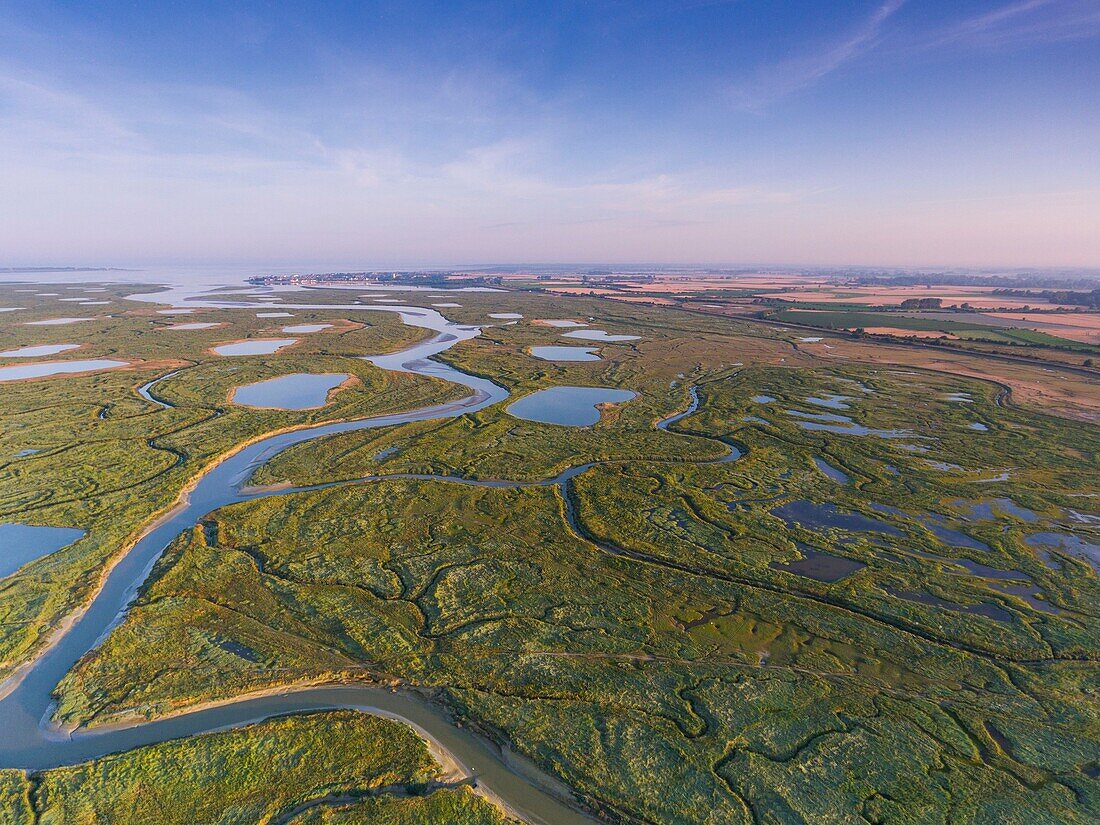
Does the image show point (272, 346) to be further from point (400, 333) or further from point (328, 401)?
point (328, 401)

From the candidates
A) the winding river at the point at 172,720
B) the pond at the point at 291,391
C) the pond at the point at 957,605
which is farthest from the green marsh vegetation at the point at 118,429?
the pond at the point at 957,605

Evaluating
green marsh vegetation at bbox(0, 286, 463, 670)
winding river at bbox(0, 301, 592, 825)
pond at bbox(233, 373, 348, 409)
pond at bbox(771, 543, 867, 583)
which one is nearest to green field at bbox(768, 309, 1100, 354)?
pond at bbox(771, 543, 867, 583)

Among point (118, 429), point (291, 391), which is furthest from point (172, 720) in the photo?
point (291, 391)

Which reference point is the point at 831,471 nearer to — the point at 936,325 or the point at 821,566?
the point at 821,566

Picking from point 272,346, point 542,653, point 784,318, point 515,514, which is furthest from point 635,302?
point 542,653

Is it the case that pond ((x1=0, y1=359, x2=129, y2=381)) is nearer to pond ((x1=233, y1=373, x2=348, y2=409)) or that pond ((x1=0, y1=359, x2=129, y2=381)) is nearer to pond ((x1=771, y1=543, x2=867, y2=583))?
pond ((x1=233, y1=373, x2=348, y2=409))

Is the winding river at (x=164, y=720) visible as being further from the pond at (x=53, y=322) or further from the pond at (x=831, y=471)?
the pond at (x=53, y=322)
